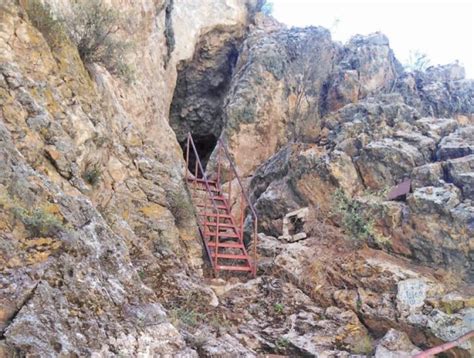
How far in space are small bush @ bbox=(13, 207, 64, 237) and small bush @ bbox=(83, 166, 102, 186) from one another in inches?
86.8

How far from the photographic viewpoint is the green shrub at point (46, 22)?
20.4 ft

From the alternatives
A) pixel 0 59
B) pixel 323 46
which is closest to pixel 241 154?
pixel 323 46

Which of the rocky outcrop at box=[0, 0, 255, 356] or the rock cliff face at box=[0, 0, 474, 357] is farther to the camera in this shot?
the rock cliff face at box=[0, 0, 474, 357]

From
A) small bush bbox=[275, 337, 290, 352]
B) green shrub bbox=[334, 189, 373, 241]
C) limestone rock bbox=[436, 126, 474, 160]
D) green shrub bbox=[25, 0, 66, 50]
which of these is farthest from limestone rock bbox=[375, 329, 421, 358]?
green shrub bbox=[25, 0, 66, 50]

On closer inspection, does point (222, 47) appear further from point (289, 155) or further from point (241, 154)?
point (289, 155)

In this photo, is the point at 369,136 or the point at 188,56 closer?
the point at 369,136

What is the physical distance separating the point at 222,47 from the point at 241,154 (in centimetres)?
624

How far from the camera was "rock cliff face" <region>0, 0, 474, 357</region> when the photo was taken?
3896 millimetres

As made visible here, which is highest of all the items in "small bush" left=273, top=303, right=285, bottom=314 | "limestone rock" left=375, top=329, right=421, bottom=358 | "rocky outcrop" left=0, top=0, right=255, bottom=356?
"rocky outcrop" left=0, top=0, right=255, bottom=356

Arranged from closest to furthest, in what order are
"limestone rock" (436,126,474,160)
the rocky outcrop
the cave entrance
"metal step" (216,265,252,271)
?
1. the rocky outcrop
2. "metal step" (216,265,252,271)
3. "limestone rock" (436,126,474,160)
4. the cave entrance

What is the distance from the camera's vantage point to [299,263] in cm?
840

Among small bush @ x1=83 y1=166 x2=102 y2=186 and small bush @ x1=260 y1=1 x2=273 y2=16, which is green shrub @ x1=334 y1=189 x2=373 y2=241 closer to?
small bush @ x1=83 y1=166 x2=102 y2=186

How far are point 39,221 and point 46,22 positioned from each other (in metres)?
3.88

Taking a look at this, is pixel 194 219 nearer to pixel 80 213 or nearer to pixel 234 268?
pixel 234 268
